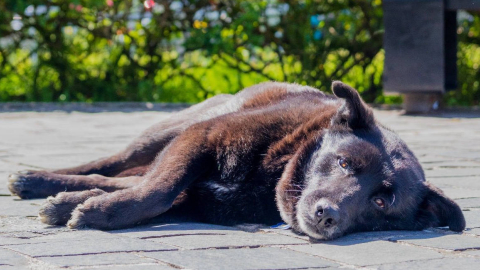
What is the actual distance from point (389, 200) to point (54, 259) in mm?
1452

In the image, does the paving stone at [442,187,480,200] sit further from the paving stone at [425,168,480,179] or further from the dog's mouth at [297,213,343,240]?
the dog's mouth at [297,213,343,240]

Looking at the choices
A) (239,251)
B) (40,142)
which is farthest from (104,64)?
(239,251)

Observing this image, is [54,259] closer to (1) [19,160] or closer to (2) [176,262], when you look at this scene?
(2) [176,262]

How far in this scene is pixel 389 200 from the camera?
11.0 feet

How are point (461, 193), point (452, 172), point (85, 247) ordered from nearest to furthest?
point (85, 247) → point (461, 193) → point (452, 172)

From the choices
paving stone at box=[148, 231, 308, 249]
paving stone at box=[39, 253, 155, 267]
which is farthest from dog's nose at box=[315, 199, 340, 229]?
paving stone at box=[39, 253, 155, 267]

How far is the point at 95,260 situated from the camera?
2586 mm

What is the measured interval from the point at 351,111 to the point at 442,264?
104 centimetres

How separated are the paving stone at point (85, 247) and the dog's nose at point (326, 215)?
599 millimetres

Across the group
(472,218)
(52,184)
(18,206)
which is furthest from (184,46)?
(472,218)

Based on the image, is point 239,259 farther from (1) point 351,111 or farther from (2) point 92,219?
(1) point 351,111

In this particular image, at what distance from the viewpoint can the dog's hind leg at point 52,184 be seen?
4.08 metres

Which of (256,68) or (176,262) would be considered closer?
(176,262)

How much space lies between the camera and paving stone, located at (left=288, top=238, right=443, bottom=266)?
275 cm
